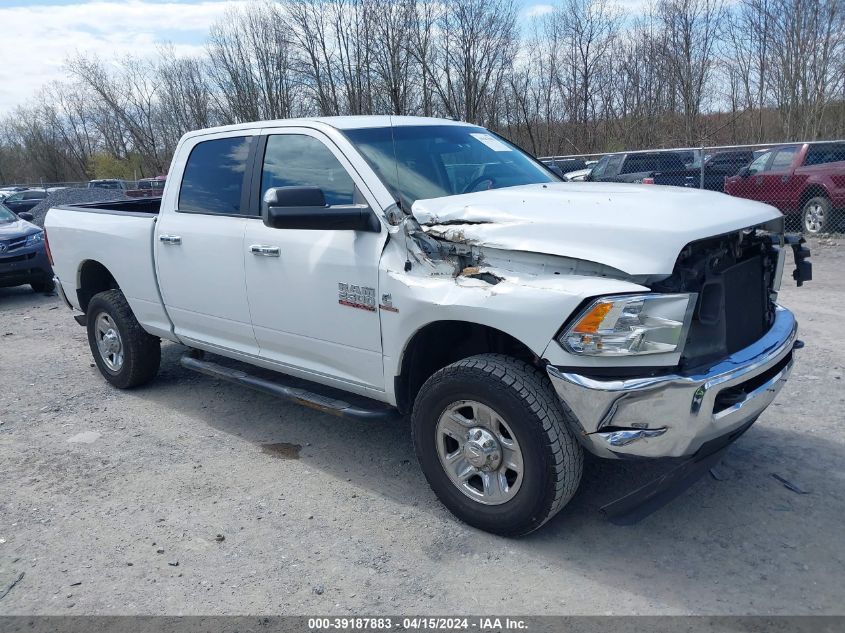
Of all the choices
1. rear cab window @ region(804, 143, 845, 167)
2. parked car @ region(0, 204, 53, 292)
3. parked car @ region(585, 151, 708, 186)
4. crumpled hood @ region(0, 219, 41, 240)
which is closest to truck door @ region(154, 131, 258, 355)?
parked car @ region(0, 204, 53, 292)

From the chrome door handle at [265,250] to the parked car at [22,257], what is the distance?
26.3 ft

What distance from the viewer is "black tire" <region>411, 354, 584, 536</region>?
3045 millimetres

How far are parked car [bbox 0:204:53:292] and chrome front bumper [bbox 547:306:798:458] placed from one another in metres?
10.2

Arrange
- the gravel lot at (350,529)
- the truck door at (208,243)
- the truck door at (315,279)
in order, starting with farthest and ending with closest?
the truck door at (208,243) → the truck door at (315,279) → the gravel lot at (350,529)

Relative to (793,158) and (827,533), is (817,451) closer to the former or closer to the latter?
(827,533)

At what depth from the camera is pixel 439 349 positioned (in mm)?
3730

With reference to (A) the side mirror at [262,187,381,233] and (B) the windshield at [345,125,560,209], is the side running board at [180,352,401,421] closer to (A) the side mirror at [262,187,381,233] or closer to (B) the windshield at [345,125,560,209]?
(A) the side mirror at [262,187,381,233]

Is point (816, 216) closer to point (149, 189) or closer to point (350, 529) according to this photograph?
point (350, 529)

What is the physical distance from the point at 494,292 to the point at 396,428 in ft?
6.74

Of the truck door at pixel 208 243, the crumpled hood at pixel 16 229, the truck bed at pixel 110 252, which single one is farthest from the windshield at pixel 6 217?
the truck door at pixel 208 243

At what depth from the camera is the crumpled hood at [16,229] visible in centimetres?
1095

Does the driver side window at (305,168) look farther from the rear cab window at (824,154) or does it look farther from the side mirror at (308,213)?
the rear cab window at (824,154)

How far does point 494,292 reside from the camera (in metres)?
3.11

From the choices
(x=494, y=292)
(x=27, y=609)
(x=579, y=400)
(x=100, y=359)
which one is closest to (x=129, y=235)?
(x=100, y=359)
